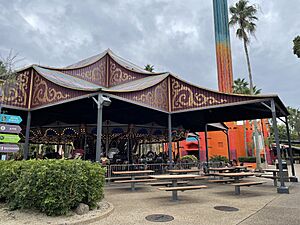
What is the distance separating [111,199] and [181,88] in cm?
764

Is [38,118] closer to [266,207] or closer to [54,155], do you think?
[54,155]

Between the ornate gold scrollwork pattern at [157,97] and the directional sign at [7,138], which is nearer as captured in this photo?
the directional sign at [7,138]

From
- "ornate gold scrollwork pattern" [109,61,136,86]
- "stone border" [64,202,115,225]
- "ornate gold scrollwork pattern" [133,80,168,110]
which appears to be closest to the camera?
"stone border" [64,202,115,225]

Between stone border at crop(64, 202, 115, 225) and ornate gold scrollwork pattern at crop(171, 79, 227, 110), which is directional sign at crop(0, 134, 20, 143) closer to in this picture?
stone border at crop(64, 202, 115, 225)

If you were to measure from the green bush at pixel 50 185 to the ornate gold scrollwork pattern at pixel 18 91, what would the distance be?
6355 millimetres

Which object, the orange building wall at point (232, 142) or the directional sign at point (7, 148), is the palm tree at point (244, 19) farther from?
the directional sign at point (7, 148)

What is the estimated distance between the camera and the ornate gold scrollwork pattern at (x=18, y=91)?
11023mm

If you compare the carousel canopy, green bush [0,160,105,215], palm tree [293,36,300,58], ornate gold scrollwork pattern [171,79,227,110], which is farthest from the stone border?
palm tree [293,36,300,58]

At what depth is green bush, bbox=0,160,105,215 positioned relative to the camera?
5109mm

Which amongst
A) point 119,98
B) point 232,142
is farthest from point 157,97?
point 232,142

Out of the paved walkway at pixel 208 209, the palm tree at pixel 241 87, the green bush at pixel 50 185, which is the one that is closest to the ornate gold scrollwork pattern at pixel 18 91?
the green bush at pixel 50 185

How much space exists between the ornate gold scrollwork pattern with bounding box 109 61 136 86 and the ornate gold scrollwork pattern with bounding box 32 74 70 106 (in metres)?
5.35

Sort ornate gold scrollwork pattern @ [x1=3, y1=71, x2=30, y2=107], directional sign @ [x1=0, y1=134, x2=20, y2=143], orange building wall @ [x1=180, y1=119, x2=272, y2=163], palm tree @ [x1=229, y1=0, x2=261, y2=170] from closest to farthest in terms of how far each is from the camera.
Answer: directional sign @ [x1=0, y1=134, x2=20, y2=143] → ornate gold scrollwork pattern @ [x1=3, y1=71, x2=30, y2=107] → palm tree @ [x1=229, y1=0, x2=261, y2=170] → orange building wall @ [x1=180, y1=119, x2=272, y2=163]

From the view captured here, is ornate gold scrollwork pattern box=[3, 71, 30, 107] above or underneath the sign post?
above
